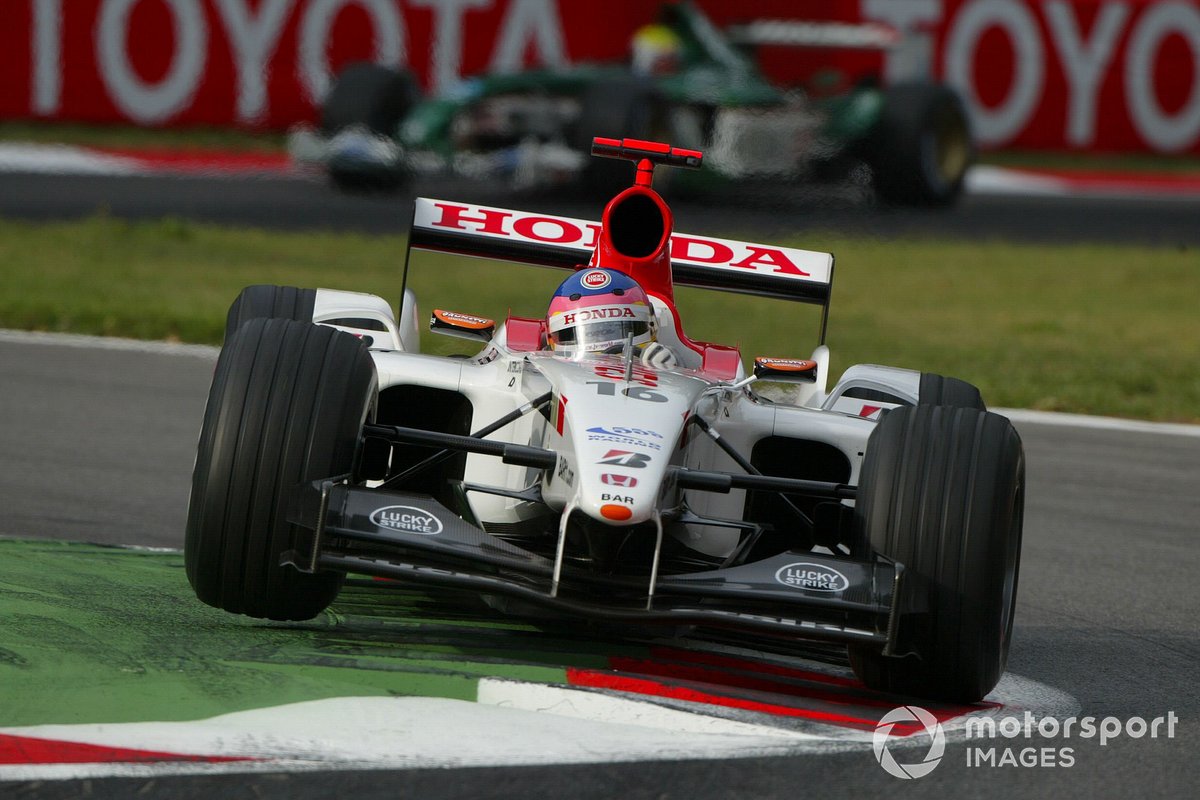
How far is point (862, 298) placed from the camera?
49.1 ft

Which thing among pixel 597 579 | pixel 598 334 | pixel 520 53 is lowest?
pixel 597 579

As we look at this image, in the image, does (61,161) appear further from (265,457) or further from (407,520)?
(407,520)

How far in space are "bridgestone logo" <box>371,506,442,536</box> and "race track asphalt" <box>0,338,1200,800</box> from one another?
0.87 meters

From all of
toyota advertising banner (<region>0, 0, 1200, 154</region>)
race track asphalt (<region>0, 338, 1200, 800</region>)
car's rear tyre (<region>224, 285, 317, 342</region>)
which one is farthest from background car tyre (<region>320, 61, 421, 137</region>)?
car's rear tyre (<region>224, 285, 317, 342</region>)

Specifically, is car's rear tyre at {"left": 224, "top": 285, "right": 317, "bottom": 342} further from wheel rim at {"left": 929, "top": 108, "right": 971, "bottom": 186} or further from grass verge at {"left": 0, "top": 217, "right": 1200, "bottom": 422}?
wheel rim at {"left": 929, "top": 108, "right": 971, "bottom": 186}

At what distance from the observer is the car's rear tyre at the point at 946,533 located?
4.67m

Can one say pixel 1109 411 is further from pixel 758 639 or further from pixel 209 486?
pixel 209 486

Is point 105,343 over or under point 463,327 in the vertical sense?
under

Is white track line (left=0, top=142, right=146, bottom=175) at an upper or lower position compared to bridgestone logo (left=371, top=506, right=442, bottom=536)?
lower

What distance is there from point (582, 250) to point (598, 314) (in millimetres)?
1509

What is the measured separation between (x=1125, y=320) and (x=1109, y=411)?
4.11 metres

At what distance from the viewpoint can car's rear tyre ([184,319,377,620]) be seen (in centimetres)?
468

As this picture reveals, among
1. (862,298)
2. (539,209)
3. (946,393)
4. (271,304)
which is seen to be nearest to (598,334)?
(946,393)

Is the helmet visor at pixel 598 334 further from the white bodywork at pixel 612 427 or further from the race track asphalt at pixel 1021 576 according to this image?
the race track asphalt at pixel 1021 576
